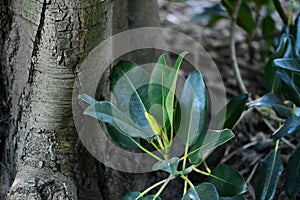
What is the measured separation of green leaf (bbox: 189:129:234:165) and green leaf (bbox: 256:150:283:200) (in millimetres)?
233

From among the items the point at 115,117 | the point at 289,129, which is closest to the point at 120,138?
the point at 115,117

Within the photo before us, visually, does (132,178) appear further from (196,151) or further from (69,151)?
(196,151)

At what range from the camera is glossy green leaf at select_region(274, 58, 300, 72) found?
3.36 feet

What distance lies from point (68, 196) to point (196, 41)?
1.12 m

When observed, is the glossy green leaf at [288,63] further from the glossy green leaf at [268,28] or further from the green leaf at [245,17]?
the glossy green leaf at [268,28]

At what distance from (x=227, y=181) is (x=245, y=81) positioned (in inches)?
32.2

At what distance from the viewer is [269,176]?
1.15m

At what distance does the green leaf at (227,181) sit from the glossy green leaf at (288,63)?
0.73 feet

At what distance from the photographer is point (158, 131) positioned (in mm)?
955

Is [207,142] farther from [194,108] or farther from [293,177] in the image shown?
[293,177]

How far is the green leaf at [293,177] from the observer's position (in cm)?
111

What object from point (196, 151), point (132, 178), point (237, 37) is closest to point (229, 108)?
point (196, 151)

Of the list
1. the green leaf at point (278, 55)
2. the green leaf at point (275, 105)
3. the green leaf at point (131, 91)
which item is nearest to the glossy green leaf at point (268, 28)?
the green leaf at point (278, 55)

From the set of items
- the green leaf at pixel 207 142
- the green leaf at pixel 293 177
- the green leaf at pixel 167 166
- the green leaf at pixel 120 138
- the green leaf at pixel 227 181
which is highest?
the green leaf at pixel 120 138
